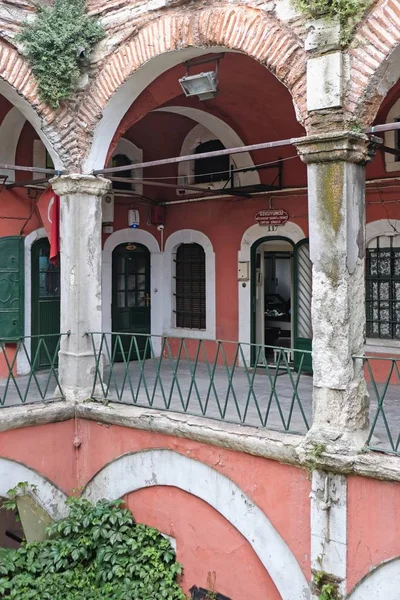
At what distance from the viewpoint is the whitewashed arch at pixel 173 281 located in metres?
10.5

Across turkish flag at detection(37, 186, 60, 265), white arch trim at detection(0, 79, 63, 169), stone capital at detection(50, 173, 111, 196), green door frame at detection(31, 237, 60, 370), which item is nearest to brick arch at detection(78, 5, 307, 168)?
stone capital at detection(50, 173, 111, 196)

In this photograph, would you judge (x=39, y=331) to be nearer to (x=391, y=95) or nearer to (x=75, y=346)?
(x=75, y=346)

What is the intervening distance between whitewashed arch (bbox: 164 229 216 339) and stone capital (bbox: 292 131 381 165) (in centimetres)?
522

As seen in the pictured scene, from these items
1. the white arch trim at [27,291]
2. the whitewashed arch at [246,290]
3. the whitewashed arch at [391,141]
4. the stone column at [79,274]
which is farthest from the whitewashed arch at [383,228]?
the white arch trim at [27,291]

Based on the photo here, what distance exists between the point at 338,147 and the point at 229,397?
353cm

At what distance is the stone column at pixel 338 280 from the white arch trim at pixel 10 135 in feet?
17.9

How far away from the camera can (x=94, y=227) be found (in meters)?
7.58

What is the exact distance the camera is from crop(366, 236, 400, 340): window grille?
336 inches

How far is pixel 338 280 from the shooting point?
17.4 ft

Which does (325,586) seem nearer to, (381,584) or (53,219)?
(381,584)

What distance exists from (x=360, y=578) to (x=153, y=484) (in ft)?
8.09

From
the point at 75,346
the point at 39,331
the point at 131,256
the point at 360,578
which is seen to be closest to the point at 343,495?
the point at 360,578

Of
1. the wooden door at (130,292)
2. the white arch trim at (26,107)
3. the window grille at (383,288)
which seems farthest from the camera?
the wooden door at (130,292)

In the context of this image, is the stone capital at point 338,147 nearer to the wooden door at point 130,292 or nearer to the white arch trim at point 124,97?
the white arch trim at point 124,97
